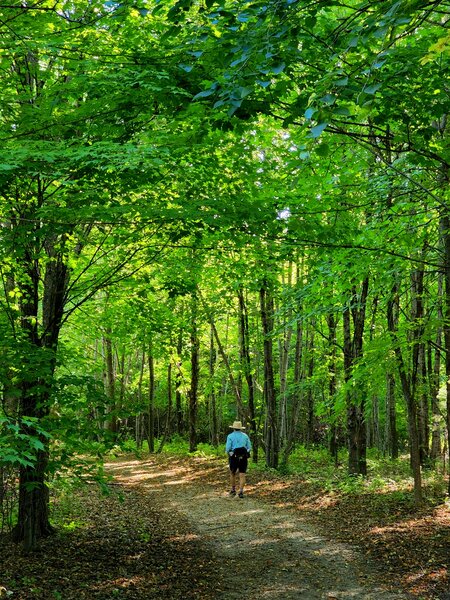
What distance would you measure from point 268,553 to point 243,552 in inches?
16.1

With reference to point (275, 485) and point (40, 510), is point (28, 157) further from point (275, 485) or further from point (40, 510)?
point (275, 485)

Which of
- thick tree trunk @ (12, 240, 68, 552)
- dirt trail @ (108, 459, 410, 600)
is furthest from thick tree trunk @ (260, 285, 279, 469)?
thick tree trunk @ (12, 240, 68, 552)

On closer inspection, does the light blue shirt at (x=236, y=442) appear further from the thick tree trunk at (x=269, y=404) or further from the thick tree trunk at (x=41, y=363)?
the thick tree trunk at (x=41, y=363)

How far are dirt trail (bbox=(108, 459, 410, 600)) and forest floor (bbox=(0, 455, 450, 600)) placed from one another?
23mm

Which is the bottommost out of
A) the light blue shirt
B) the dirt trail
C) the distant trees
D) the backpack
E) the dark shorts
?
the dirt trail

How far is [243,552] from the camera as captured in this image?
8.09 m

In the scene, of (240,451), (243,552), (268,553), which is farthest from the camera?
(240,451)

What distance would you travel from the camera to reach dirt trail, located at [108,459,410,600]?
6.37 m

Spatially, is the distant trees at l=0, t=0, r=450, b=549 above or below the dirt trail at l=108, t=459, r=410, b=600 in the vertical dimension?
above

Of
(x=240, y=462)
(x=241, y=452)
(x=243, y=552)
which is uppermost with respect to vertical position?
(x=241, y=452)

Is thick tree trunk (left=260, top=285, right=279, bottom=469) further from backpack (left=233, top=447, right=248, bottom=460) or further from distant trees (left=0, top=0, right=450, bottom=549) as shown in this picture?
distant trees (left=0, top=0, right=450, bottom=549)

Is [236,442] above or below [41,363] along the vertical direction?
below

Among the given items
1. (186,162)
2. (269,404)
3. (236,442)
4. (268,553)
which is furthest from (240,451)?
(186,162)

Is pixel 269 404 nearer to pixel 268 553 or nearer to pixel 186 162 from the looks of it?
pixel 268 553
